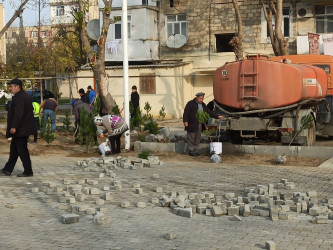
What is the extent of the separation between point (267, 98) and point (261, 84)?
1.18ft

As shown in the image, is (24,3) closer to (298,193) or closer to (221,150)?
(221,150)

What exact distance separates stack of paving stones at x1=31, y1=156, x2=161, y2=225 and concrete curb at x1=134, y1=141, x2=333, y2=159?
3.04m

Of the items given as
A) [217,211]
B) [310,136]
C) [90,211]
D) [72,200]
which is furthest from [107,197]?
[310,136]

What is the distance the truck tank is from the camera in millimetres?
14773

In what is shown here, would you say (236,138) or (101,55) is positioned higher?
(101,55)

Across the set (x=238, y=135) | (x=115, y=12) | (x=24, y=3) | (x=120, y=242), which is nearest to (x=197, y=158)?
(x=238, y=135)

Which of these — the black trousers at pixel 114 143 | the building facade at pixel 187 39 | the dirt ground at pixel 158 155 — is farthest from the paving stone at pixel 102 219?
the building facade at pixel 187 39

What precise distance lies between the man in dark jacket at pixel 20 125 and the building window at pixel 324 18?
22.9 metres

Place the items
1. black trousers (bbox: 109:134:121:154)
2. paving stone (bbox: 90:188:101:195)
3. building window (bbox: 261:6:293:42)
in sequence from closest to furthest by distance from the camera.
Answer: paving stone (bbox: 90:188:101:195) → black trousers (bbox: 109:134:121:154) → building window (bbox: 261:6:293:42)

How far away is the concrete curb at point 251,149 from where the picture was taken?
14.4 meters

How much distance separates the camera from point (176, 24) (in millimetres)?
34625

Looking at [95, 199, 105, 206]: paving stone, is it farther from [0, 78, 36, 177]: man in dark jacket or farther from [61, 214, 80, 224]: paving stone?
[0, 78, 36, 177]: man in dark jacket

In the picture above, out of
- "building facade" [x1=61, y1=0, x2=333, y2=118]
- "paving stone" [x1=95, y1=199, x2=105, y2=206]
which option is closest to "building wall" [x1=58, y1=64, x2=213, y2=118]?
"building facade" [x1=61, y1=0, x2=333, y2=118]

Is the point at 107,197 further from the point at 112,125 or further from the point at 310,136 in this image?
the point at 310,136
